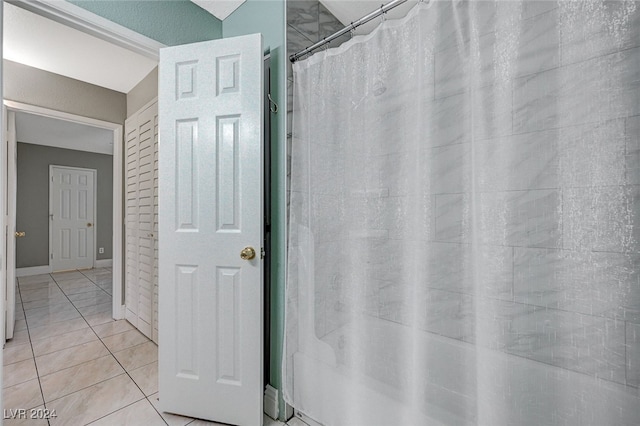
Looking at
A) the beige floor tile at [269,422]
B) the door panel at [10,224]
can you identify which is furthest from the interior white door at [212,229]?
the door panel at [10,224]

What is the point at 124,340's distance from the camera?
258 centimetres

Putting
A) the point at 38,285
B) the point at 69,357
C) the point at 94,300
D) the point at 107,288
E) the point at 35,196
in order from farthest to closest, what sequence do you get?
the point at 35,196 < the point at 38,285 < the point at 107,288 < the point at 94,300 < the point at 69,357

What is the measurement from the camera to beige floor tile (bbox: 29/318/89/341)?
2.65m

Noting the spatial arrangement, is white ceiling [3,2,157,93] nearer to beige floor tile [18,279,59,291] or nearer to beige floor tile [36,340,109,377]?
beige floor tile [36,340,109,377]

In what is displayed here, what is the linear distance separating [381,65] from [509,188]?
68 cm

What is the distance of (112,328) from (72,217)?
4.24 metres

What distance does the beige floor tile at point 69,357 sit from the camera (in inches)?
83.2

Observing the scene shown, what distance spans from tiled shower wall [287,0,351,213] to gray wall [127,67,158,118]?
1.69 m

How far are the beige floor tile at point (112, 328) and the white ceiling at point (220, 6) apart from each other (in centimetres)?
277

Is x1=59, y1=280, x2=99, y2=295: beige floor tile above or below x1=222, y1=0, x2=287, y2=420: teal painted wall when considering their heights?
below

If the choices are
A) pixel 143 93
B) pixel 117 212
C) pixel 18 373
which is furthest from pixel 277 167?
pixel 117 212

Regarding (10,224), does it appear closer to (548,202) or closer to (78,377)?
(78,377)

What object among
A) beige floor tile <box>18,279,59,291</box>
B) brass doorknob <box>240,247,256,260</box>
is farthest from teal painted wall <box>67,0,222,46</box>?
beige floor tile <box>18,279,59,291</box>

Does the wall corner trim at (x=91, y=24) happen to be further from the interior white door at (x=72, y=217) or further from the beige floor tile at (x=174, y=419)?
the interior white door at (x=72, y=217)
